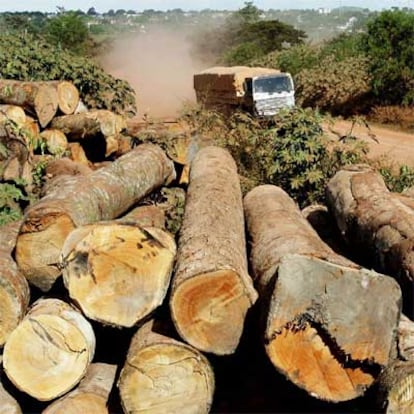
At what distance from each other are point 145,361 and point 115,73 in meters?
42.1

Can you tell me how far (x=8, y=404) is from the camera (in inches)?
198

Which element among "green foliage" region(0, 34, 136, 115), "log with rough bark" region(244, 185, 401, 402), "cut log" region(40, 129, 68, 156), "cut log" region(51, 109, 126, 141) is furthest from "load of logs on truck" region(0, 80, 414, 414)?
"green foliage" region(0, 34, 136, 115)

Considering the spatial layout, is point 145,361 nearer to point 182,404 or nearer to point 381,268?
point 182,404

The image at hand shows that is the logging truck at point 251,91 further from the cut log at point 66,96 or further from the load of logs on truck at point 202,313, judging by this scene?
the load of logs on truck at point 202,313

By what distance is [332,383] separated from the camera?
4.36 meters

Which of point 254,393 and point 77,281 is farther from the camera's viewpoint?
point 254,393

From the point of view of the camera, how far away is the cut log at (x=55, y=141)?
1038cm

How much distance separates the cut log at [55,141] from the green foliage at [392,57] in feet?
49.8

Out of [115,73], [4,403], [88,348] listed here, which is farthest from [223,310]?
[115,73]

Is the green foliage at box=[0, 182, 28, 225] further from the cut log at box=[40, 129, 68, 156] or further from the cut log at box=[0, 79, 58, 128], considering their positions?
the cut log at box=[0, 79, 58, 128]

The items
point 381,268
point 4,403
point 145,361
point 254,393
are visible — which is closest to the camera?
point 145,361

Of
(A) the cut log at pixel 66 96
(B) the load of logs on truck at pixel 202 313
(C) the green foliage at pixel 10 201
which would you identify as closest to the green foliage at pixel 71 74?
(A) the cut log at pixel 66 96

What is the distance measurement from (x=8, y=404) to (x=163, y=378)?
1.21m

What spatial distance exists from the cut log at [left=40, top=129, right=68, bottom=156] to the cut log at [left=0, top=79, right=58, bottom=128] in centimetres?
24
